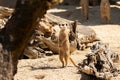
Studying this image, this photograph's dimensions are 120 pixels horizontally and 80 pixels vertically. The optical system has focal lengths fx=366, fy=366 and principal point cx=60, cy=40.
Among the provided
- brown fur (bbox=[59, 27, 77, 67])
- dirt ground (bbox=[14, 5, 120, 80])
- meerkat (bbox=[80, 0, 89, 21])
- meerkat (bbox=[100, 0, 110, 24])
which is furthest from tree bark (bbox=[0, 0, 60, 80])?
meerkat (bbox=[80, 0, 89, 21])

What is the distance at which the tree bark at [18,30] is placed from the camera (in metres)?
3.52

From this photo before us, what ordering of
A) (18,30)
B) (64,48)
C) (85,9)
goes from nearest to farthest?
1. (18,30)
2. (64,48)
3. (85,9)

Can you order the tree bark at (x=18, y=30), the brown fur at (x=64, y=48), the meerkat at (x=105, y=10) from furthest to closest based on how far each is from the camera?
1. the meerkat at (x=105, y=10)
2. the brown fur at (x=64, y=48)
3. the tree bark at (x=18, y=30)

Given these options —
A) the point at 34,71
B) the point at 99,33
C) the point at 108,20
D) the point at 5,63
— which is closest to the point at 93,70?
the point at 34,71

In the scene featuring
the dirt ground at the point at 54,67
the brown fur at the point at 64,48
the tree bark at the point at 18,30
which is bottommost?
the dirt ground at the point at 54,67

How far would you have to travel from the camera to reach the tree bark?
352 cm

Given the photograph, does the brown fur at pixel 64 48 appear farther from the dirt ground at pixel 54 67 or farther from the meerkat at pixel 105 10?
the meerkat at pixel 105 10

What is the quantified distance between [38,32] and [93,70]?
9.06ft

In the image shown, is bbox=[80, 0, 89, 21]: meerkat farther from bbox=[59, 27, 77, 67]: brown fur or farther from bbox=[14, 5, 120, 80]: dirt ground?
bbox=[59, 27, 77, 67]: brown fur

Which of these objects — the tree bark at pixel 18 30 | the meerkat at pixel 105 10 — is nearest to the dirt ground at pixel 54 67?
the meerkat at pixel 105 10

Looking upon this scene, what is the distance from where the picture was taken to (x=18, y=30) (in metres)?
Result: 3.64

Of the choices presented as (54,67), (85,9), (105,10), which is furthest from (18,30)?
(85,9)

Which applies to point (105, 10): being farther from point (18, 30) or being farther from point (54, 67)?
point (18, 30)

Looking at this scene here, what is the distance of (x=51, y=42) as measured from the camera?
9938 mm
